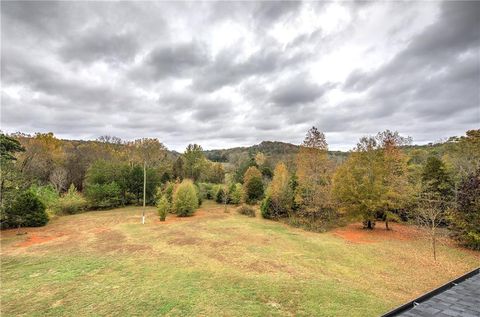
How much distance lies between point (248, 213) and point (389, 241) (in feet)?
45.1

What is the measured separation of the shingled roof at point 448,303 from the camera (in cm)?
461

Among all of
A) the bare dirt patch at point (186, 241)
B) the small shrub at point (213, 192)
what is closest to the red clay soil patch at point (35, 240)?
the bare dirt patch at point (186, 241)

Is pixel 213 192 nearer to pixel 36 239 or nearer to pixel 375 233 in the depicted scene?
pixel 36 239

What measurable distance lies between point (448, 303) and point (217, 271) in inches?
324

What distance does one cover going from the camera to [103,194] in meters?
30.1

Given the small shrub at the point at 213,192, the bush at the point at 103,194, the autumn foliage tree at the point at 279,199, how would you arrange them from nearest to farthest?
the autumn foliage tree at the point at 279,199, the bush at the point at 103,194, the small shrub at the point at 213,192

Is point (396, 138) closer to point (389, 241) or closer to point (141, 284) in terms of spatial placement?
point (389, 241)

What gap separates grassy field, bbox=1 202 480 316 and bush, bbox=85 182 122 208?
→ 34.0ft

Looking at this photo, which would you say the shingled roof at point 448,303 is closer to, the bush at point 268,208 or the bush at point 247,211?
the bush at point 268,208

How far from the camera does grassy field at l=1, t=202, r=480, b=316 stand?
822 centimetres

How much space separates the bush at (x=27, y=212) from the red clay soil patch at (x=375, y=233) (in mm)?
23822

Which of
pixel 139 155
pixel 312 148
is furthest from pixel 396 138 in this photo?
pixel 139 155

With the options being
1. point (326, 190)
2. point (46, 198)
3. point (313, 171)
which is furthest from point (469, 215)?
point (46, 198)

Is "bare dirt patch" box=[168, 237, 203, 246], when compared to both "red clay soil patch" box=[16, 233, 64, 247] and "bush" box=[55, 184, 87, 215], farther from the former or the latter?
"bush" box=[55, 184, 87, 215]
